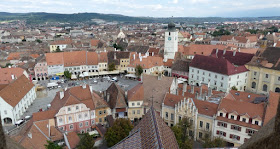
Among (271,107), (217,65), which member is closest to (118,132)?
(271,107)

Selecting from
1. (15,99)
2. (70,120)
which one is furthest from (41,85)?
(70,120)

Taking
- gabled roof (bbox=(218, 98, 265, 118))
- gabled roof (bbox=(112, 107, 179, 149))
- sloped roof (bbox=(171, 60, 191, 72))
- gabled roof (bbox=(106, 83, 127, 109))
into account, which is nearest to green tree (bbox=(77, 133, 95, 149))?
gabled roof (bbox=(112, 107, 179, 149))

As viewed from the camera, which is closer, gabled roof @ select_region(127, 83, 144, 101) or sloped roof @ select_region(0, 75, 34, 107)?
gabled roof @ select_region(127, 83, 144, 101)

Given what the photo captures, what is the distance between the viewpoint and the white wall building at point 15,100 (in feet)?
152

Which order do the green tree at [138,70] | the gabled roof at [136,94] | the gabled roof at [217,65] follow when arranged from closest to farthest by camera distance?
the gabled roof at [136,94] < the gabled roof at [217,65] < the green tree at [138,70]

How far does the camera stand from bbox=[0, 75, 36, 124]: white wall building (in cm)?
4619

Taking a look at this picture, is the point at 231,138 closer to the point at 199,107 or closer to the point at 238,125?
the point at 238,125

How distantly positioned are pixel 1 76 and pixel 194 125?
52.9 m

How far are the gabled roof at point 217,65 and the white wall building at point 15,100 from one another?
47.9 m

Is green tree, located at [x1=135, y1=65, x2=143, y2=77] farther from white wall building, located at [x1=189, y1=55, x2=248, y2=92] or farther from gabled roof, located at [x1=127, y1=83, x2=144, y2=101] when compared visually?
gabled roof, located at [x1=127, y1=83, x2=144, y2=101]

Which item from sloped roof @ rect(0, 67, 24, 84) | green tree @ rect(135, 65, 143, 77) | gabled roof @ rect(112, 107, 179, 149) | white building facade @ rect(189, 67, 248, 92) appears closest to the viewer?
gabled roof @ rect(112, 107, 179, 149)

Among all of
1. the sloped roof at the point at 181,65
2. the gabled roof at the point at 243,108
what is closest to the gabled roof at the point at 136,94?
the gabled roof at the point at 243,108

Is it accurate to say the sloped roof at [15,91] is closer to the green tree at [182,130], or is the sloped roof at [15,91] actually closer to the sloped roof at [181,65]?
the green tree at [182,130]

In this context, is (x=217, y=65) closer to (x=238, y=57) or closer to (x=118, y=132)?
(x=238, y=57)
